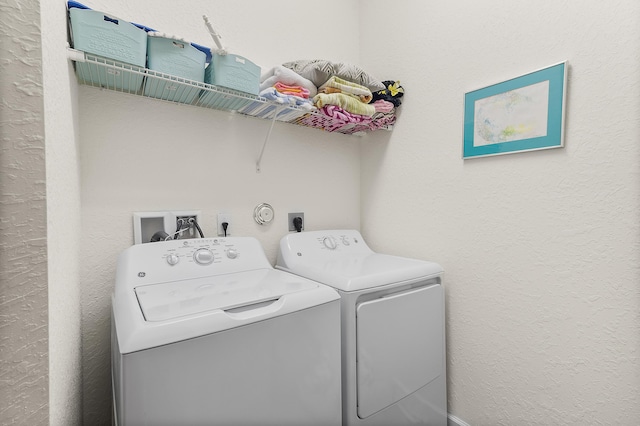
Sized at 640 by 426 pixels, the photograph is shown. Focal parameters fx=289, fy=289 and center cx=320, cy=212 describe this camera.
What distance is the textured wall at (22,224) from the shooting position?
39 centimetres

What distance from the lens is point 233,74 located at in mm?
1116

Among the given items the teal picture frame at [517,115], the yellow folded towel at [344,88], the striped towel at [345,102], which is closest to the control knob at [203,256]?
the striped towel at [345,102]

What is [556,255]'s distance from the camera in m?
1.08

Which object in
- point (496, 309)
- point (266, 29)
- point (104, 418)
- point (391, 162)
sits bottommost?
point (104, 418)

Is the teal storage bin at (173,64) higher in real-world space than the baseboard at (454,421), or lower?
higher

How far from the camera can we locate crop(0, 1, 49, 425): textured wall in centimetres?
39

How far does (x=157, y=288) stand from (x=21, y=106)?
2.32ft

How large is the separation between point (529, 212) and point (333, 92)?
1004mm

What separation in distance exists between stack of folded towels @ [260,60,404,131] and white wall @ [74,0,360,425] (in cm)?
26

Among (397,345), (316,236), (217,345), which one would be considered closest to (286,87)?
(316,236)

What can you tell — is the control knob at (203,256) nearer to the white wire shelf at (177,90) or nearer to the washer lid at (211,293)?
the washer lid at (211,293)

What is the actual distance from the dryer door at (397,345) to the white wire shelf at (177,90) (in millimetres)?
921

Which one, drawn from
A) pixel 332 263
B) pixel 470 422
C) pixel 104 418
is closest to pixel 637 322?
pixel 470 422

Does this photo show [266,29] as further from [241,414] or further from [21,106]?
[241,414]
